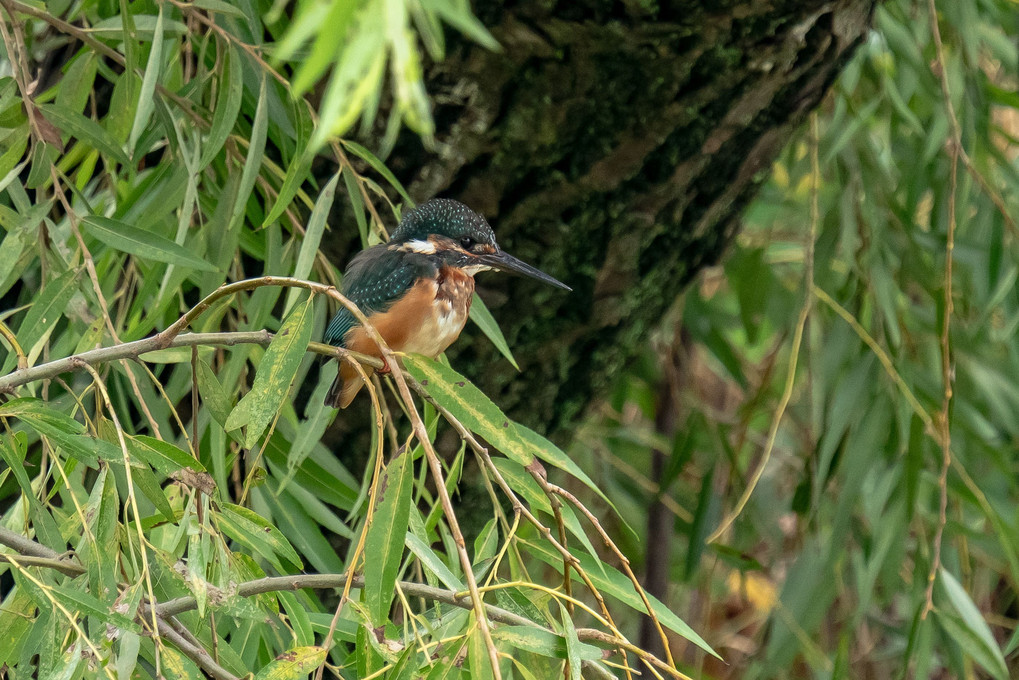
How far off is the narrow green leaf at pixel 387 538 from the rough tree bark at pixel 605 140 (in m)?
0.70

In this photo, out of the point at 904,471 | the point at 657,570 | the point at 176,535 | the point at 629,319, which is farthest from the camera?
the point at 657,570

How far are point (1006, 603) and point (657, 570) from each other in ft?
3.31

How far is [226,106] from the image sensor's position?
1.18 m

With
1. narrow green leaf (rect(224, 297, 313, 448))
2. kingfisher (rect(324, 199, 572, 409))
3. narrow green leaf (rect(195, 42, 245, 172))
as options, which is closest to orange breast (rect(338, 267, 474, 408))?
kingfisher (rect(324, 199, 572, 409))

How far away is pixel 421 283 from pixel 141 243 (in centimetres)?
35

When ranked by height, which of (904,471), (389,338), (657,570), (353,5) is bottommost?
(657,570)

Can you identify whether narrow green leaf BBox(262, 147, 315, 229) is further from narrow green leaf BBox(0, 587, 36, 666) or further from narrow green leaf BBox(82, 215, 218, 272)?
narrow green leaf BBox(0, 587, 36, 666)

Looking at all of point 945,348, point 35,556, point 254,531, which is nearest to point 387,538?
point 254,531

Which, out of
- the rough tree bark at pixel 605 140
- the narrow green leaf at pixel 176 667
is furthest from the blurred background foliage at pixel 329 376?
the rough tree bark at pixel 605 140

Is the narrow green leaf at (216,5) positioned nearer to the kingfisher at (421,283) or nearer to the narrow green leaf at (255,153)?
the narrow green leaf at (255,153)

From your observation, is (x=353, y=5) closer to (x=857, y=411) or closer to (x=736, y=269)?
(x=857, y=411)

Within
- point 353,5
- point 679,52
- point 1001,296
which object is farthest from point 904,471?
point 353,5

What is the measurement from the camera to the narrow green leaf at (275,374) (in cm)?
79

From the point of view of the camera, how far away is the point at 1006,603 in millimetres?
2680
